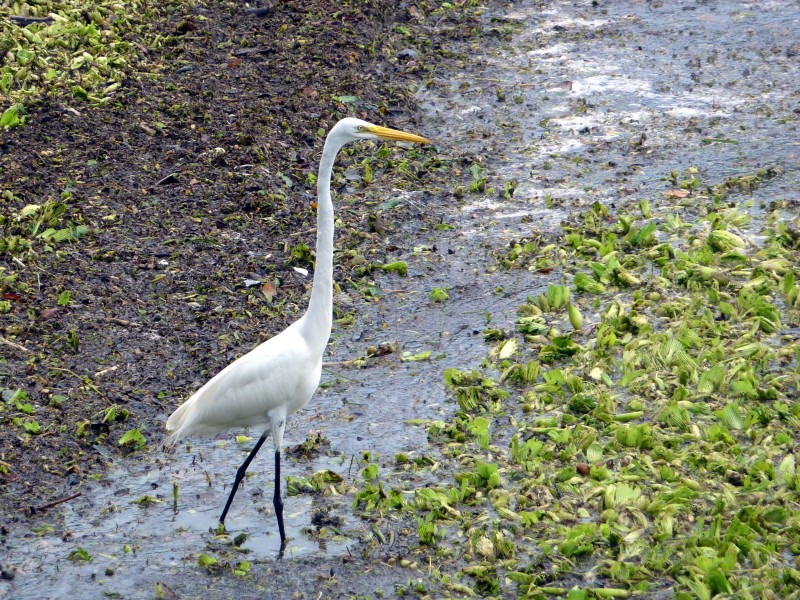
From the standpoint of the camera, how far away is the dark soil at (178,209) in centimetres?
598

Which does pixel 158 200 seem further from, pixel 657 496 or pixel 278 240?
pixel 657 496

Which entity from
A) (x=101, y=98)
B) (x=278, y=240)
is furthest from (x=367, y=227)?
(x=101, y=98)

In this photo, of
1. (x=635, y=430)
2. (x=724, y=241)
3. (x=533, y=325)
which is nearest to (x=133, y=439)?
(x=533, y=325)

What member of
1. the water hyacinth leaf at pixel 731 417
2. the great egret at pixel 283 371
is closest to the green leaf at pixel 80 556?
the great egret at pixel 283 371

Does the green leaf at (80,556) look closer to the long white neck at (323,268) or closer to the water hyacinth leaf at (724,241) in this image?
the long white neck at (323,268)

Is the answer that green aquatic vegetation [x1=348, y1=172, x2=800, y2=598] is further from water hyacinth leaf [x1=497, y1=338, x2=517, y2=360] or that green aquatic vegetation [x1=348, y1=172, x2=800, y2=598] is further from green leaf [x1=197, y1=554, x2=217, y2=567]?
green leaf [x1=197, y1=554, x2=217, y2=567]

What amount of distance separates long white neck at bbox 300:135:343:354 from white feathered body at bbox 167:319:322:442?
7cm

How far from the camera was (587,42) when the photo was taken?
11.1 metres

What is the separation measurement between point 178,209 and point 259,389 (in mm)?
3165

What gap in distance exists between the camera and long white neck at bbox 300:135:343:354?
5156mm

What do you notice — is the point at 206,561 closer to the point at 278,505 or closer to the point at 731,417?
the point at 278,505

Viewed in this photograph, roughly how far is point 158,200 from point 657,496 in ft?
15.8

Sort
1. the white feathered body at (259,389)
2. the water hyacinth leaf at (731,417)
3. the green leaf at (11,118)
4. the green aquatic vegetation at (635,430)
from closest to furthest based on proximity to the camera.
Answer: the green aquatic vegetation at (635,430) < the white feathered body at (259,389) < the water hyacinth leaf at (731,417) < the green leaf at (11,118)

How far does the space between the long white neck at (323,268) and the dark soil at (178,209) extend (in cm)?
125
